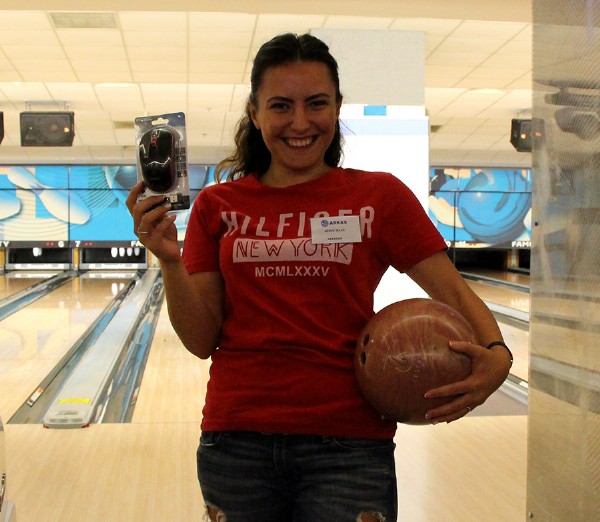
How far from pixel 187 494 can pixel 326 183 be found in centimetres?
215

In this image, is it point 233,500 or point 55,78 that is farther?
point 55,78

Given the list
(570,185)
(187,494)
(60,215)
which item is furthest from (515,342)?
(60,215)

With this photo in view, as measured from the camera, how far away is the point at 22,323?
728 cm

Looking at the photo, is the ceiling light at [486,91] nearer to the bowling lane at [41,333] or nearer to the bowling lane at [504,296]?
the bowling lane at [504,296]

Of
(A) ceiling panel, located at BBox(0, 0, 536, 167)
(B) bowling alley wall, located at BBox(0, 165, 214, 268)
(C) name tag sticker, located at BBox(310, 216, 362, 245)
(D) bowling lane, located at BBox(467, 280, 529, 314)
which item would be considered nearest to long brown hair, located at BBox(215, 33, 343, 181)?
(C) name tag sticker, located at BBox(310, 216, 362, 245)

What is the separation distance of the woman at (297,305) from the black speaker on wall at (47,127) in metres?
8.02

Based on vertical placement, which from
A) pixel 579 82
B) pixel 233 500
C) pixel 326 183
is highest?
pixel 579 82

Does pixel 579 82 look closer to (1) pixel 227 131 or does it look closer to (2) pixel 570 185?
(2) pixel 570 185

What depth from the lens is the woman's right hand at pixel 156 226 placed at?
130 centimetres

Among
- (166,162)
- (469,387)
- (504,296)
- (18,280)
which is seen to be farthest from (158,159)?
(18,280)

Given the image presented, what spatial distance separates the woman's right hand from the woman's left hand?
1.66 feet

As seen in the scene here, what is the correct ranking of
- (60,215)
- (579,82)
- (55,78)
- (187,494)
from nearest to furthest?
(579,82) → (187,494) → (55,78) → (60,215)

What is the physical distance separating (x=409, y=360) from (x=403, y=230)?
230 mm

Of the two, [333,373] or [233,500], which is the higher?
[333,373]
